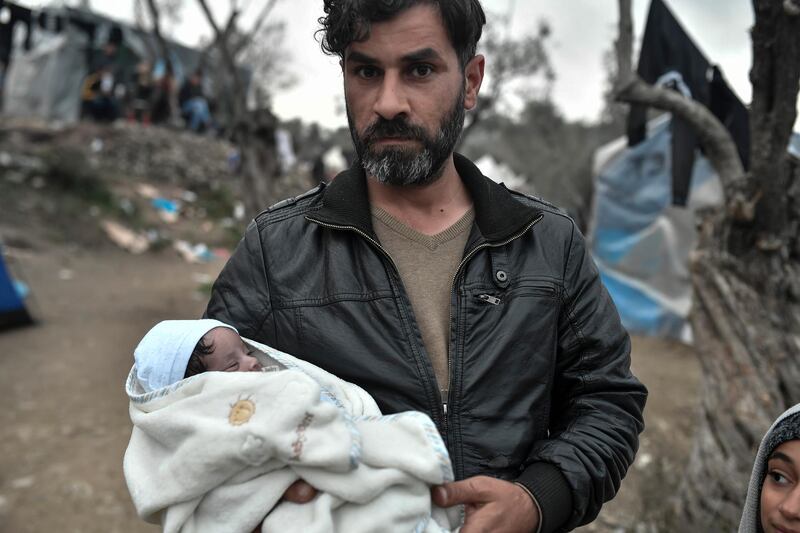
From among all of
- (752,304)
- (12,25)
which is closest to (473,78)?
(752,304)

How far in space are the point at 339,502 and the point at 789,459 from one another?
51.8 inches

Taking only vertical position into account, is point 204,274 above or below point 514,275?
below

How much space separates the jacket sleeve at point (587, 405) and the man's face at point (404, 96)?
0.48 metres

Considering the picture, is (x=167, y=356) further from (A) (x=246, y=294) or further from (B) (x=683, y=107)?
(B) (x=683, y=107)

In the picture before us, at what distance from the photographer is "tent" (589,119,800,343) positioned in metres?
8.52

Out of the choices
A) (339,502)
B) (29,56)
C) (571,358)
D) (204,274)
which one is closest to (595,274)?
(571,358)

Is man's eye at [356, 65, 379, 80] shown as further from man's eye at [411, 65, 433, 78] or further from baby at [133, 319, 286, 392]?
baby at [133, 319, 286, 392]

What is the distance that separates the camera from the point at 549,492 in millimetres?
1458

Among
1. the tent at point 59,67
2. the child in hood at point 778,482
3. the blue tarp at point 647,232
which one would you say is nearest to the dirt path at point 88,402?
the blue tarp at point 647,232

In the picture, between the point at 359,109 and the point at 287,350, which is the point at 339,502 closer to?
the point at 287,350

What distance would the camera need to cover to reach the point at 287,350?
1.59m

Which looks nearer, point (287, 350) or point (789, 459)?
point (287, 350)

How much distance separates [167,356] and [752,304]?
3187 millimetres

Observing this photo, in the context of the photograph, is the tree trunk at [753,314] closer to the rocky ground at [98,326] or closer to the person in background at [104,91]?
the rocky ground at [98,326]
